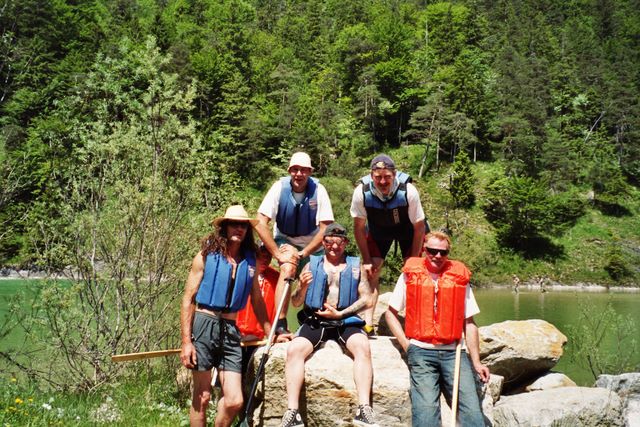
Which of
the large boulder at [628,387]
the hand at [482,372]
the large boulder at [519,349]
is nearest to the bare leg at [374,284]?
the hand at [482,372]

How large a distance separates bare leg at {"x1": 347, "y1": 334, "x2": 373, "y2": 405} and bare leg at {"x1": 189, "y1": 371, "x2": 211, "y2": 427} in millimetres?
1323

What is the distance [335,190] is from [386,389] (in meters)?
38.7

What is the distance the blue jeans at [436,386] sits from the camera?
4652 millimetres

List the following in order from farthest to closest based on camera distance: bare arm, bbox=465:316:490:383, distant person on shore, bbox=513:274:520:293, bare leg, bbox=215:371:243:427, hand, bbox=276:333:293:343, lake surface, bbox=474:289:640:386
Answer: distant person on shore, bbox=513:274:520:293, lake surface, bbox=474:289:640:386, hand, bbox=276:333:293:343, bare arm, bbox=465:316:490:383, bare leg, bbox=215:371:243:427

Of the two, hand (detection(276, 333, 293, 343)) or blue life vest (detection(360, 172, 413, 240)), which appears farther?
blue life vest (detection(360, 172, 413, 240))

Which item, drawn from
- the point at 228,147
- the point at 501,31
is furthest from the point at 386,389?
the point at 501,31

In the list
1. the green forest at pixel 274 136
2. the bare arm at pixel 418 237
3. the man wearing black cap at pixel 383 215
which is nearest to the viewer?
the man wearing black cap at pixel 383 215

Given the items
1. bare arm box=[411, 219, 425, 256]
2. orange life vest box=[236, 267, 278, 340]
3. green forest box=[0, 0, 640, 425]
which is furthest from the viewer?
green forest box=[0, 0, 640, 425]

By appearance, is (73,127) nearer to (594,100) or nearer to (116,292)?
(116,292)

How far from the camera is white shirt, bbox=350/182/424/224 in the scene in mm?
5957

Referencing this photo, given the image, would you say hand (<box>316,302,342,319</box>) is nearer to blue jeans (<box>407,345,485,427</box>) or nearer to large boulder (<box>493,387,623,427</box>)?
blue jeans (<box>407,345,485,427</box>)

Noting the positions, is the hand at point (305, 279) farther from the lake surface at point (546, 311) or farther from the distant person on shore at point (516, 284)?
the distant person on shore at point (516, 284)

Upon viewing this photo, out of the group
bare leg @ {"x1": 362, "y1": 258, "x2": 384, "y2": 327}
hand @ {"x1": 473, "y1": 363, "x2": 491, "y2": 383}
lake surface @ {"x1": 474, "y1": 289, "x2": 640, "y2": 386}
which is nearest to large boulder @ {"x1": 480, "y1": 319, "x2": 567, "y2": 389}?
bare leg @ {"x1": 362, "y1": 258, "x2": 384, "y2": 327}

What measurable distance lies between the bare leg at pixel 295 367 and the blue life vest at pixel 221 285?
0.66m
